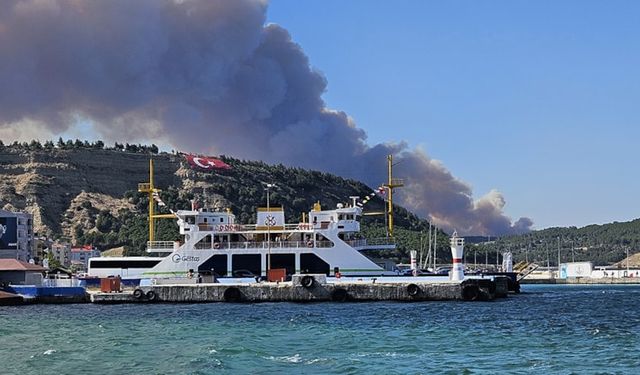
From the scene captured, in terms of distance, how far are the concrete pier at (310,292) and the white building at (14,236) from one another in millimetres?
54770

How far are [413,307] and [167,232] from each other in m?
94.1

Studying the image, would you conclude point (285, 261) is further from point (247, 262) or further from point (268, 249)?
point (247, 262)

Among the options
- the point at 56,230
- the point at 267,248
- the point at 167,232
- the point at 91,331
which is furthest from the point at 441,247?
the point at 91,331

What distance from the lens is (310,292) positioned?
7256 centimetres

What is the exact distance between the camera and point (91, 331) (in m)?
47.6

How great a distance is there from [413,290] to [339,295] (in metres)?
5.36

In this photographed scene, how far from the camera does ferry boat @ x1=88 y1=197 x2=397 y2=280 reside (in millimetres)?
81688

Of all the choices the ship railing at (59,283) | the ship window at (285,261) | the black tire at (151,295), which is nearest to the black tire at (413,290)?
the ship window at (285,261)

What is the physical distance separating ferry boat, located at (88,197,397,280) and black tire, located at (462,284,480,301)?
10.5m

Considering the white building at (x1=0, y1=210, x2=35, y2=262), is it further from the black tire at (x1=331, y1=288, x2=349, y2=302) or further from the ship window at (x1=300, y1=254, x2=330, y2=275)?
the black tire at (x1=331, y1=288, x2=349, y2=302)

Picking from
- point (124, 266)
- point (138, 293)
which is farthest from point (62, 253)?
point (138, 293)

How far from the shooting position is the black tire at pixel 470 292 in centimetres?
7138

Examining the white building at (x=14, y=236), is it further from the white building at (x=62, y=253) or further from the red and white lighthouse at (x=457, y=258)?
the red and white lighthouse at (x=457, y=258)

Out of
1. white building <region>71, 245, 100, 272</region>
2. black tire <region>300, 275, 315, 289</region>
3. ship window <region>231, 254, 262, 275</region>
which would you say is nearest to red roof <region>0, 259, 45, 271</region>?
ship window <region>231, 254, 262, 275</region>
